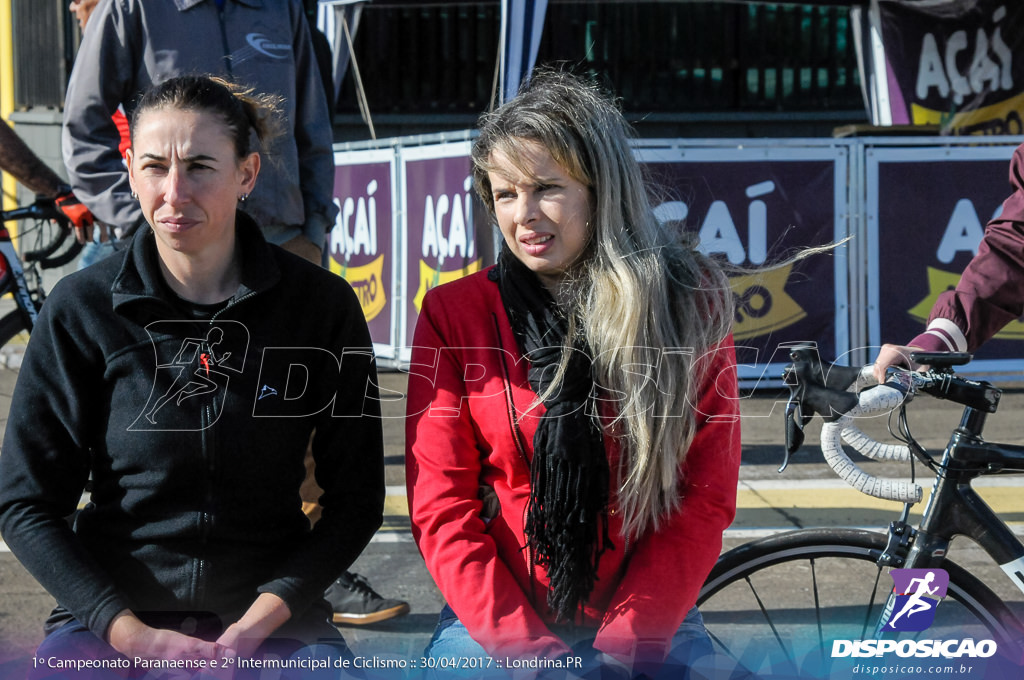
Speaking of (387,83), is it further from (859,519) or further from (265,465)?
(265,465)

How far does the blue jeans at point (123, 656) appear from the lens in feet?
6.81

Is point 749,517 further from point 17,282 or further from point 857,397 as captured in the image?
point 17,282

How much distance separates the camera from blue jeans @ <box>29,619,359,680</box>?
208 centimetres

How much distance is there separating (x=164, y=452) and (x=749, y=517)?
9.84 ft

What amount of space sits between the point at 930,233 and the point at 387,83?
6.48 metres

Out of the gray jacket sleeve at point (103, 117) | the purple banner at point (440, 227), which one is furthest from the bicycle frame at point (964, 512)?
the purple banner at point (440, 227)

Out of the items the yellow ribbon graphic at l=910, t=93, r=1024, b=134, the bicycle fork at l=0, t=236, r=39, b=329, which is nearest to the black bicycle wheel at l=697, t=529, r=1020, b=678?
the bicycle fork at l=0, t=236, r=39, b=329

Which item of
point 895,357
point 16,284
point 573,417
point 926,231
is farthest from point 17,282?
point 926,231

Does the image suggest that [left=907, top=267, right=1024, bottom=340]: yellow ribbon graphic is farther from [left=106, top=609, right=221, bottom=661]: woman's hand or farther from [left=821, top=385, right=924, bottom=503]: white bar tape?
[left=106, top=609, right=221, bottom=661]: woman's hand

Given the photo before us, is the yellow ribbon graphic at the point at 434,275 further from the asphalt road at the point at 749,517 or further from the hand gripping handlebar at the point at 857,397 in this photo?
the hand gripping handlebar at the point at 857,397

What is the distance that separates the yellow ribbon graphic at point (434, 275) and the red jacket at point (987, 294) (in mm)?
4339

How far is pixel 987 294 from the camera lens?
2578 mm

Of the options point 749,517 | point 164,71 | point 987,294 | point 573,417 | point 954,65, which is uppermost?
point 954,65

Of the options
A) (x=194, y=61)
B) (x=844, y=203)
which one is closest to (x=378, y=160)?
(x=844, y=203)
